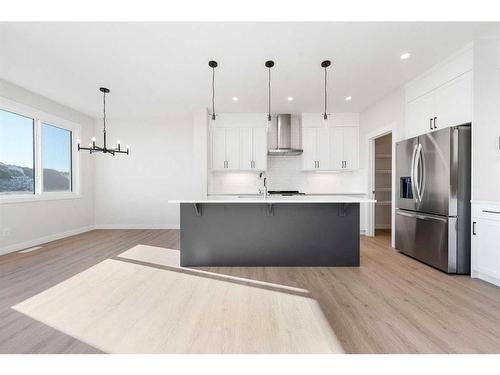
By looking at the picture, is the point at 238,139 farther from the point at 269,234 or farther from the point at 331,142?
the point at 269,234

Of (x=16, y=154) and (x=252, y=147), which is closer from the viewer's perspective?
(x=16, y=154)

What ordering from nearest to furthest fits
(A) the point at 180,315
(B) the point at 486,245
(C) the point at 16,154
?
(A) the point at 180,315, (B) the point at 486,245, (C) the point at 16,154

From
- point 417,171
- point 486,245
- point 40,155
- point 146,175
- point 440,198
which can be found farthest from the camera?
point 146,175

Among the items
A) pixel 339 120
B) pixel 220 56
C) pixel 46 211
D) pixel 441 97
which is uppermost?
pixel 220 56

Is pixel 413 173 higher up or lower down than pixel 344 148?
lower down

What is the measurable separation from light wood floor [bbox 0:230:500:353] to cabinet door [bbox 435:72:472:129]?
1.96 meters

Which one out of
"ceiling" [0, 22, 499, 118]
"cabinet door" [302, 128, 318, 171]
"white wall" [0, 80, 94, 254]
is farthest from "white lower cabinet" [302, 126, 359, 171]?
"white wall" [0, 80, 94, 254]

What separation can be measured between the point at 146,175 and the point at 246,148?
8.73ft

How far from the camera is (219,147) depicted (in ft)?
19.0

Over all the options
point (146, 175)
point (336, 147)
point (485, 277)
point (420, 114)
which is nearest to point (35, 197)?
point (146, 175)

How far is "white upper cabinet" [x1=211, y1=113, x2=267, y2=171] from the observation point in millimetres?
5789

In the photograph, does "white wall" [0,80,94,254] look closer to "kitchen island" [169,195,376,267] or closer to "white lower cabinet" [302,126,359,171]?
"kitchen island" [169,195,376,267]
